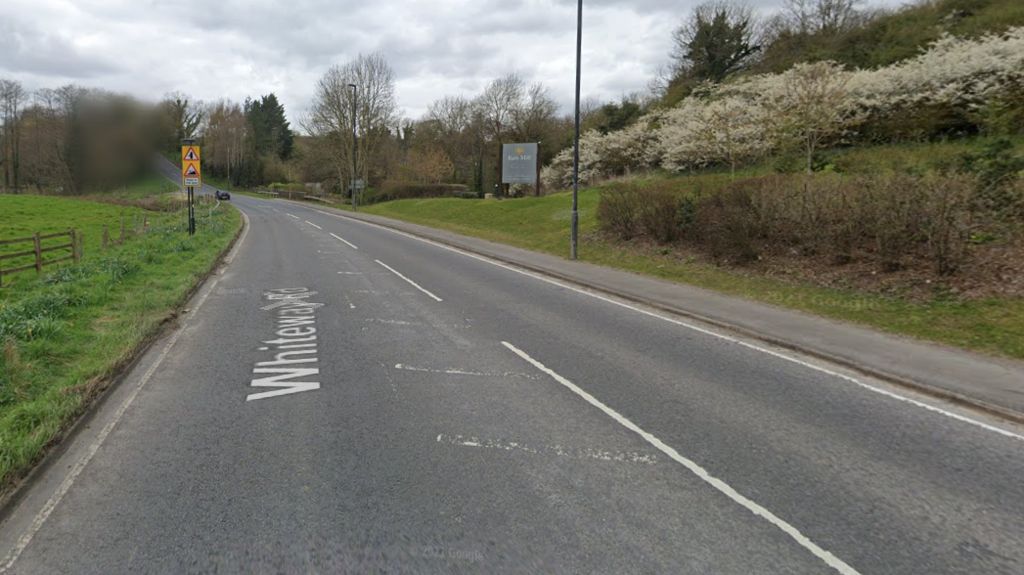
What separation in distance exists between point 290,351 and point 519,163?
3372 cm

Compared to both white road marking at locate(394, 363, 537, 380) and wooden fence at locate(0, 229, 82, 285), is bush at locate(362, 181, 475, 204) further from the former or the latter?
white road marking at locate(394, 363, 537, 380)

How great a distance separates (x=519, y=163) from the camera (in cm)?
3944

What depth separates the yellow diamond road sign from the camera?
21.3 meters

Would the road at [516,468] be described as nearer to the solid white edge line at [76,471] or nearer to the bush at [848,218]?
the solid white edge line at [76,471]

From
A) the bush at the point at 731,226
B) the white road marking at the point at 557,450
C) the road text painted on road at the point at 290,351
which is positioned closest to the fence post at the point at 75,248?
the road text painted on road at the point at 290,351

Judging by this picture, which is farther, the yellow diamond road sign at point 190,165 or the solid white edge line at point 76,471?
the yellow diamond road sign at point 190,165

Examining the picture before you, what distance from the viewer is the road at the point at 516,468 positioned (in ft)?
10.4

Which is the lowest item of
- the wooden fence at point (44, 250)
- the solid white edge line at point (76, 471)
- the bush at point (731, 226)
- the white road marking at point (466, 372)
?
the solid white edge line at point (76, 471)

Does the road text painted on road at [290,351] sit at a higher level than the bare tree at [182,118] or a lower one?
lower

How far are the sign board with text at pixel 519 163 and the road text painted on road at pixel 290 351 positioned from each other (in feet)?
98.0

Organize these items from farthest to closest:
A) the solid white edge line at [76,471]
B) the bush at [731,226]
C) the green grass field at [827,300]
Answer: the bush at [731,226] < the green grass field at [827,300] < the solid white edge line at [76,471]

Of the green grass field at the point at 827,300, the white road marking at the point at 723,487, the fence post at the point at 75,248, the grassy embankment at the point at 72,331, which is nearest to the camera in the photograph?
the white road marking at the point at 723,487

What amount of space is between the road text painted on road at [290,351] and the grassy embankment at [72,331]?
155 cm

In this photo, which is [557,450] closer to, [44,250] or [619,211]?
[619,211]
